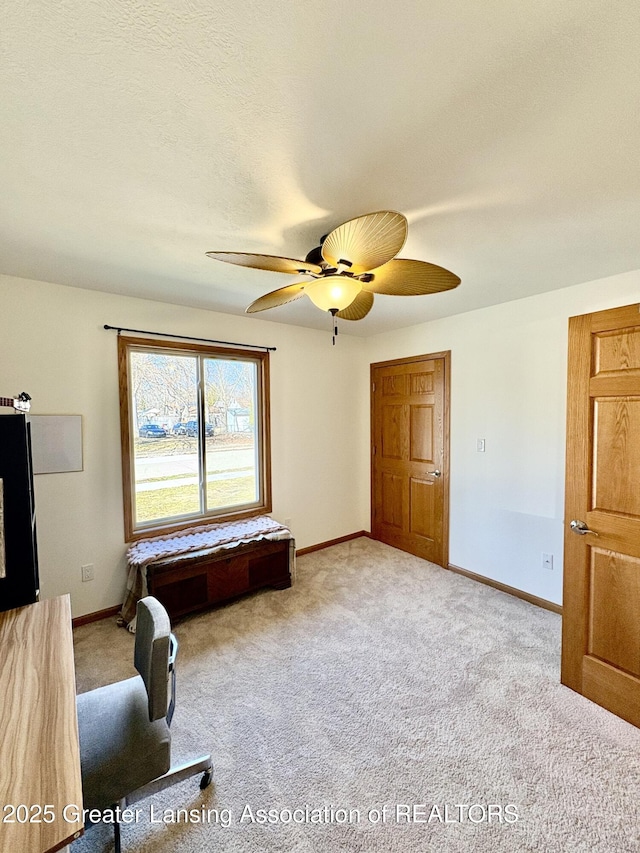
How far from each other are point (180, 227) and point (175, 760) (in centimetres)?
243

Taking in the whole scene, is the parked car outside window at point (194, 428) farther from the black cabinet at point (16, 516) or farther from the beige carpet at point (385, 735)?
the black cabinet at point (16, 516)

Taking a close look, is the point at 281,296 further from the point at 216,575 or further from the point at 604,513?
the point at 216,575

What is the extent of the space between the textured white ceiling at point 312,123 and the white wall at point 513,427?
87cm

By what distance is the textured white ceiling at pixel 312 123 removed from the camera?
0.83 meters

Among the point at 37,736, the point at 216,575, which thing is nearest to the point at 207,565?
the point at 216,575

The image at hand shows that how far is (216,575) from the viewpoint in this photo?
2783mm

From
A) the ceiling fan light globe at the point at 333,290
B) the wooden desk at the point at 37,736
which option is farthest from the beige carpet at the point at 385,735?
the ceiling fan light globe at the point at 333,290

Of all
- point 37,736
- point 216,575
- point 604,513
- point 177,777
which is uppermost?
point 604,513

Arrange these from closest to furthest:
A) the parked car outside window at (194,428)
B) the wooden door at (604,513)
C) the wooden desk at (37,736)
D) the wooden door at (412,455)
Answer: the wooden desk at (37,736), the wooden door at (604,513), the parked car outside window at (194,428), the wooden door at (412,455)

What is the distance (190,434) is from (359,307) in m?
1.91

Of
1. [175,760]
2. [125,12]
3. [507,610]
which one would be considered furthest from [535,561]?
[125,12]

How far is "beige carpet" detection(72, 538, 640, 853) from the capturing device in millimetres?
1310

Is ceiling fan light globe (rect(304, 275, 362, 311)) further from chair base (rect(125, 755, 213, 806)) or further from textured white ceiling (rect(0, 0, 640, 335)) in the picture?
chair base (rect(125, 755, 213, 806))

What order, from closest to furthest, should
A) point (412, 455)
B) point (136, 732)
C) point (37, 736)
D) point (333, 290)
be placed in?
1. point (37, 736)
2. point (136, 732)
3. point (333, 290)
4. point (412, 455)
